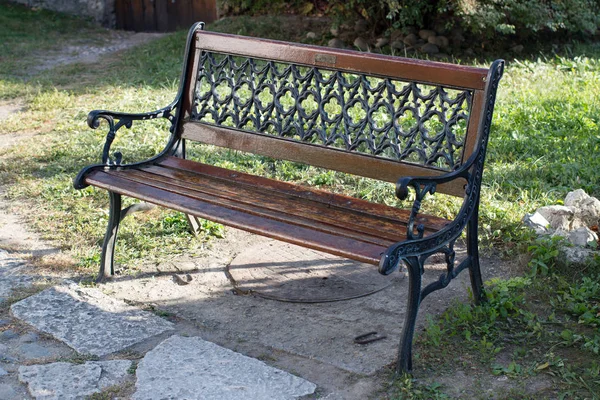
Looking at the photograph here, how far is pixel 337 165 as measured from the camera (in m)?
3.82

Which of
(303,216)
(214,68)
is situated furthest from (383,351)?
(214,68)

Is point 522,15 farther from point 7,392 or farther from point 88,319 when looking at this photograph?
point 7,392

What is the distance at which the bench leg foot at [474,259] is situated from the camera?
3.49m

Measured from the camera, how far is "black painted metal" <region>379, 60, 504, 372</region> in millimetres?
2982

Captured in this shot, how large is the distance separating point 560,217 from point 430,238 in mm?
1497

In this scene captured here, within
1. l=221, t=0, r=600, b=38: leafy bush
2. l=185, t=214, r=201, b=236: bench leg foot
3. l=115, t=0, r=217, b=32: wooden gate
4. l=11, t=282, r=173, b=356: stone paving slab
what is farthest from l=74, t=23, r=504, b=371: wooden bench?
l=115, t=0, r=217, b=32: wooden gate

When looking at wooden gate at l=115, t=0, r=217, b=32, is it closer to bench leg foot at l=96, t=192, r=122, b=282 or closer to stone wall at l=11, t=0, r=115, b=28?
stone wall at l=11, t=0, r=115, b=28

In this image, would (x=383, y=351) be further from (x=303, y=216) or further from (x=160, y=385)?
(x=160, y=385)

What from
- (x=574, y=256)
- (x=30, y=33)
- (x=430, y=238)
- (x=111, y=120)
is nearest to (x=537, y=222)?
(x=574, y=256)

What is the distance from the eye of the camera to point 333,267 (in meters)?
4.21

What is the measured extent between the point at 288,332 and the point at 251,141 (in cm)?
113

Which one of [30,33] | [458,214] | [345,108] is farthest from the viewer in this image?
[30,33]

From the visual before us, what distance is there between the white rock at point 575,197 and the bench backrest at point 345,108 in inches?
36.7

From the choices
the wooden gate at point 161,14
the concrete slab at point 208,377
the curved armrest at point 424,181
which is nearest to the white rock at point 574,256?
the curved armrest at point 424,181
